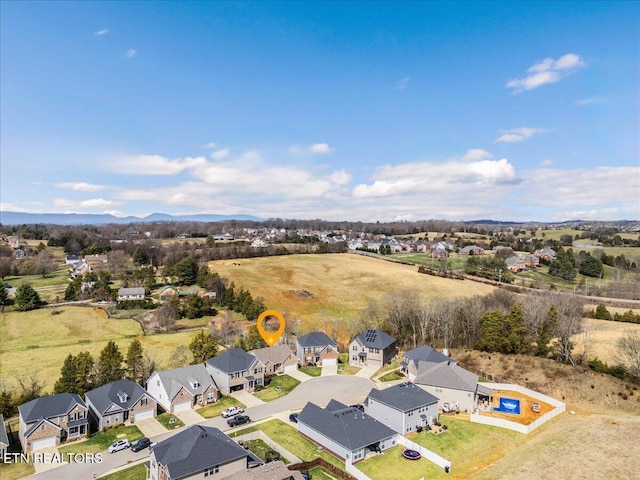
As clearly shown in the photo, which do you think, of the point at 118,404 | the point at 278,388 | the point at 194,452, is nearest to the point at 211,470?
the point at 194,452

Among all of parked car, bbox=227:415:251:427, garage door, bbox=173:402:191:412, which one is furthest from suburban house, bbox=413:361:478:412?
garage door, bbox=173:402:191:412

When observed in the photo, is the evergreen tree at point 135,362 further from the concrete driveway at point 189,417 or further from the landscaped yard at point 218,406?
the landscaped yard at point 218,406

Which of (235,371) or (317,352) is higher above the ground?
(235,371)

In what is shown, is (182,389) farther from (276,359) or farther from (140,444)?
(276,359)

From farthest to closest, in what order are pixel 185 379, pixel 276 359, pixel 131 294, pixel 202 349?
pixel 131 294
pixel 276 359
pixel 202 349
pixel 185 379

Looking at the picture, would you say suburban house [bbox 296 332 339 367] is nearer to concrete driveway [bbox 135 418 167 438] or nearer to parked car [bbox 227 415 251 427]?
parked car [bbox 227 415 251 427]

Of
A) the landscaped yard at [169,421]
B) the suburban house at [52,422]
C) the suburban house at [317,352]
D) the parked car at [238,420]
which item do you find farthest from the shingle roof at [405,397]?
the suburban house at [52,422]
